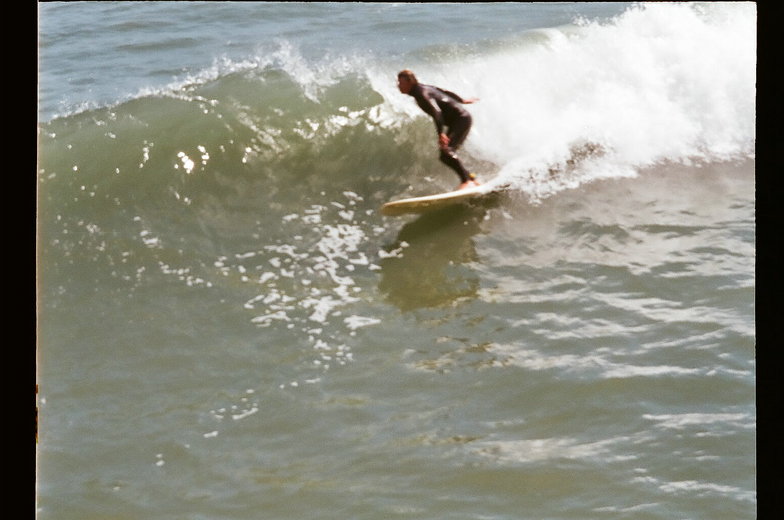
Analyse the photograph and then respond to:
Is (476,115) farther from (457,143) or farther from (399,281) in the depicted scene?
(399,281)

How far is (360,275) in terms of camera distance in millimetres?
8062

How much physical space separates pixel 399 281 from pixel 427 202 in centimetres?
117

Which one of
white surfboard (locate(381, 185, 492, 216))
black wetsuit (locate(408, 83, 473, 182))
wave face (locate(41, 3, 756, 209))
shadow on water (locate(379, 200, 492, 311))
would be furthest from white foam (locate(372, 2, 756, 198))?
shadow on water (locate(379, 200, 492, 311))

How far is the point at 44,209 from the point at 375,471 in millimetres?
4975

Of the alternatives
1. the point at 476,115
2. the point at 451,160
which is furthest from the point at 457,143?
the point at 476,115

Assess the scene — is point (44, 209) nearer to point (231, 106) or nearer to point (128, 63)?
point (231, 106)

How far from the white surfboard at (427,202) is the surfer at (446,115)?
10cm

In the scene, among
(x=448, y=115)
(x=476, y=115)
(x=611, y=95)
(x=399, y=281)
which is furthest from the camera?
(x=611, y=95)

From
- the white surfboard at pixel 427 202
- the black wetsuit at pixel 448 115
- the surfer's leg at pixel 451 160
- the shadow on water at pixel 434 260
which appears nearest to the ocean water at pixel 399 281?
the shadow on water at pixel 434 260

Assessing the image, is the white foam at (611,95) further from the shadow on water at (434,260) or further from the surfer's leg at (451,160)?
the shadow on water at (434,260)

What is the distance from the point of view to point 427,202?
8.91 meters

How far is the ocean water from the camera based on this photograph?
17.5 ft

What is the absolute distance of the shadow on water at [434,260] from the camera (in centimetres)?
773

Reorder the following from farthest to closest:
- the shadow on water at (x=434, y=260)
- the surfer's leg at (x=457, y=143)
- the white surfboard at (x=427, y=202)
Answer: the surfer's leg at (x=457, y=143), the white surfboard at (x=427, y=202), the shadow on water at (x=434, y=260)
